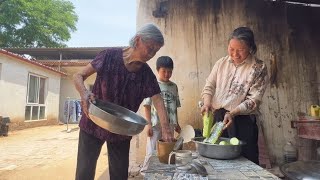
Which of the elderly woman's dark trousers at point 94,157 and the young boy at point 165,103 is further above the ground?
the young boy at point 165,103

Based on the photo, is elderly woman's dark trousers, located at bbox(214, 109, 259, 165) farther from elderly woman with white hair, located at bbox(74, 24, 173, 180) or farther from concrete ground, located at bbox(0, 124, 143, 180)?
concrete ground, located at bbox(0, 124, 143, 180)

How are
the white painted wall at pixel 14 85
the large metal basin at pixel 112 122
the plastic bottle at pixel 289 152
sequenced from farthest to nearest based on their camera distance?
the white painted wall at pixel 14 85 → the plastic bottle at pixel 289 152 → the large metal basin at pixel 112 122

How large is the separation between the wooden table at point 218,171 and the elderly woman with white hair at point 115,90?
0.36 m

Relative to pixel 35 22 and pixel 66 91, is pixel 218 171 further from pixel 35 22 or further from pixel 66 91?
pixel 35 22

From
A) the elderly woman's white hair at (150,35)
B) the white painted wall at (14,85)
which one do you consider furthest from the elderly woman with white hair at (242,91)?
the white painted wall at (14,85)

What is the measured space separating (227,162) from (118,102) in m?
0.88

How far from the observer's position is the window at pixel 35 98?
1105 centimetres

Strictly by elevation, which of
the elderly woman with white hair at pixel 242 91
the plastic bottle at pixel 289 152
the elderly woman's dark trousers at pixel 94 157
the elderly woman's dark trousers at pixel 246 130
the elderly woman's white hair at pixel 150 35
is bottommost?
the plastic bottle at pixel 289 152

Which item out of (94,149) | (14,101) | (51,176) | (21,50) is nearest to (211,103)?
(94,149)

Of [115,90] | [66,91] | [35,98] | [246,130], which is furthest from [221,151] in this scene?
[66,91]

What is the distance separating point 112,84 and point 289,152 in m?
3.16

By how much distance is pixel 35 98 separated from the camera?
11617 mm

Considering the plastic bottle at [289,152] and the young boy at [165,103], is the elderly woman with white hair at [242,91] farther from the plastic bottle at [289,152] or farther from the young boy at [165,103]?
the plastic bottle at [289,152]

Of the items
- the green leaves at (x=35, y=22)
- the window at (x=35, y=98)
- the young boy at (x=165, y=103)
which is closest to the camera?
the young boy at (x=165, y=103)
